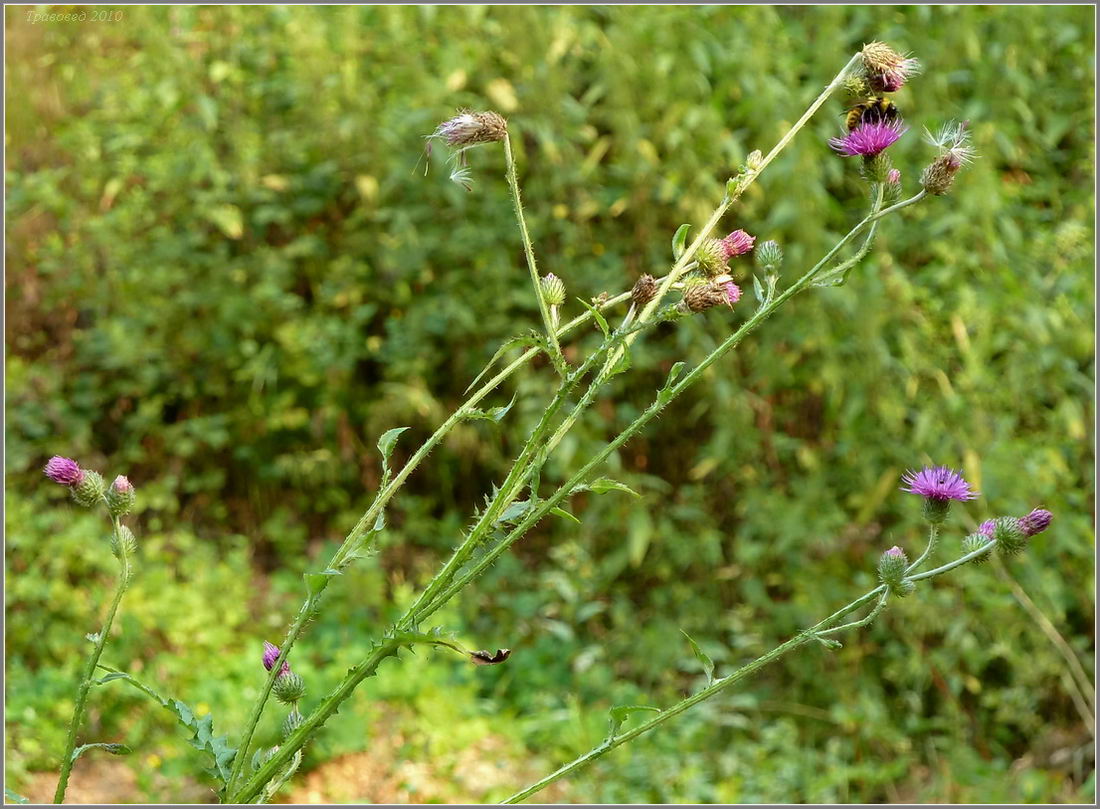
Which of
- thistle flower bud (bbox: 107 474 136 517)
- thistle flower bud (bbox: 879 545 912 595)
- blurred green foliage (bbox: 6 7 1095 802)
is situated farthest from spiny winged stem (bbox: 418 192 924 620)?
blurred green foliage (bbox: 6 7 1095 802)

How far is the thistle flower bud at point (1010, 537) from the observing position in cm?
107

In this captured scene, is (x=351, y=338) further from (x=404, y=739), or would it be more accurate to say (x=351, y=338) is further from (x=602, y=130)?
(x=404, y=739)

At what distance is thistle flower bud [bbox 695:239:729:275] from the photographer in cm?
105

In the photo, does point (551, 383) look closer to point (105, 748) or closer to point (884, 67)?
point (884, 67)

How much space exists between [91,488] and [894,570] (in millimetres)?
733

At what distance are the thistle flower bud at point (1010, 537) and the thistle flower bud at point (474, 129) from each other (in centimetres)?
55

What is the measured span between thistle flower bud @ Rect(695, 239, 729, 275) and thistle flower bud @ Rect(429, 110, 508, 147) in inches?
7.7

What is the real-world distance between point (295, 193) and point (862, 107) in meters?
3.06

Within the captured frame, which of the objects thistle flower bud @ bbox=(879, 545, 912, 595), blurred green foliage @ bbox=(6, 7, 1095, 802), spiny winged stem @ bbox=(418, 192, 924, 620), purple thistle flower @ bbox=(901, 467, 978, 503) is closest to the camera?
spiny winged stem @ bbox=(418, 192, 924, 620)

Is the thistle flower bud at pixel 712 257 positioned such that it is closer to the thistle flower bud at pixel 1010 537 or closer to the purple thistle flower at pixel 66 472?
the thistle flower bud at pixel 1010 537

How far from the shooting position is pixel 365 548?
102 centimetres

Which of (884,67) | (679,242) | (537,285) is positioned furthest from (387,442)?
(884,67)

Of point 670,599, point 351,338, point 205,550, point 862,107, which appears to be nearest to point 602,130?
point 351,338

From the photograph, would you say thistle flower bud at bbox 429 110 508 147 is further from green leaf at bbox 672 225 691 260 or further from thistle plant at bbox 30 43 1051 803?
green leaf at bbox 672 225 691 260
